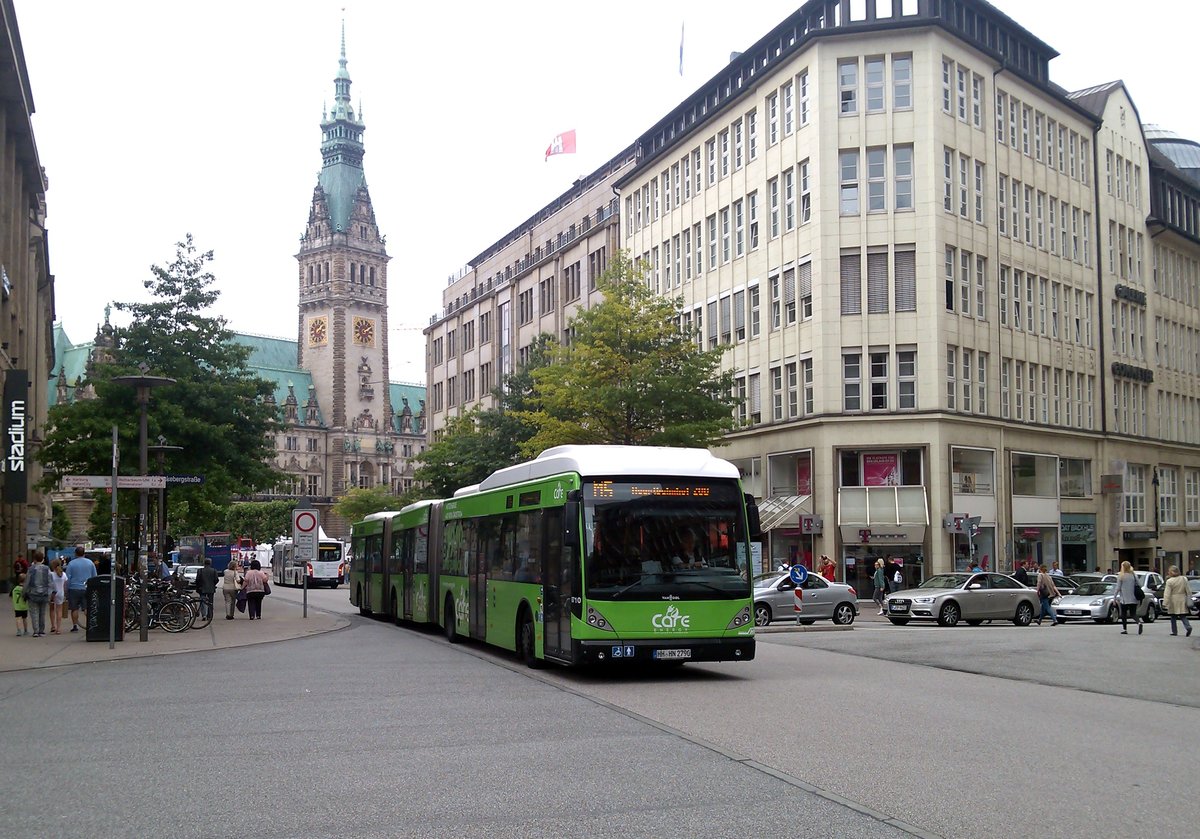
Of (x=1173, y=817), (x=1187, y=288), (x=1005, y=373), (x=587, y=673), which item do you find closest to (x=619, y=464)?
(x=587, y=673)

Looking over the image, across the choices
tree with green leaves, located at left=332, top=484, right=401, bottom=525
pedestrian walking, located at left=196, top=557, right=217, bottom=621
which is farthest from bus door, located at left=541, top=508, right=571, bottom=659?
tree with green leaves, located at left=332, top=484, right=401, bottom=525

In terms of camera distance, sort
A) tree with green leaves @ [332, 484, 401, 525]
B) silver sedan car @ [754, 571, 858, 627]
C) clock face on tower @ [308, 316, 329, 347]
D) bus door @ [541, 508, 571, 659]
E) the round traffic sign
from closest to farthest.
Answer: bus door @ [541, 508, 571, 659], silver sedan car @ [754, 571, 858, 627], the round traffic sign, tree with green leaves @ [332, 484, 401, 525], clock face on tower @ [308, 316, 329, 347]

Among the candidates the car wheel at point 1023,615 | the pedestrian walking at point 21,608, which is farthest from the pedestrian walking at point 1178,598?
the pedestrian walking at point 21,608

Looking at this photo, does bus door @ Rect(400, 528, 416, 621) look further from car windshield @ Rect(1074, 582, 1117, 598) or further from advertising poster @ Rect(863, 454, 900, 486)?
advertising poster @ Rect(863, 454, 900, 486)

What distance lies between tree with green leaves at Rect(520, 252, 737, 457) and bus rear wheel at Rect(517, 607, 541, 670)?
21073 mm

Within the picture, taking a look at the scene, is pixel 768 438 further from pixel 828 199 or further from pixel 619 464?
pixel 619 464

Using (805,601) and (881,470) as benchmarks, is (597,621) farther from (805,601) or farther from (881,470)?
(881,470)

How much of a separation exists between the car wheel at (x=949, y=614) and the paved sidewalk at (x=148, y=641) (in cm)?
1501

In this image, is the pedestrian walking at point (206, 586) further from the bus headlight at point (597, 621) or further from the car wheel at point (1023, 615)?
the car wheel at point (1023, 615)

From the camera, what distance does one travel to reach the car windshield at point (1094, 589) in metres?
36.4

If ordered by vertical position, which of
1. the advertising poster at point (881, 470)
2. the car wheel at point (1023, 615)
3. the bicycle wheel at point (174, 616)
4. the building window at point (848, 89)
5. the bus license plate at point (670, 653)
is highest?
the building window at point (848, 89)

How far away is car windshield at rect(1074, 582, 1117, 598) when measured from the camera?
36438mm

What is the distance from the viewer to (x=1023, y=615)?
34.0 m

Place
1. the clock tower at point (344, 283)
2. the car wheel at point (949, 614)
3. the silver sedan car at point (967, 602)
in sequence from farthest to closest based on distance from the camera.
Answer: the clock tower at point (344, 283), the silver sedan car at point (967, 602), the car wheel at point (949, 614)
